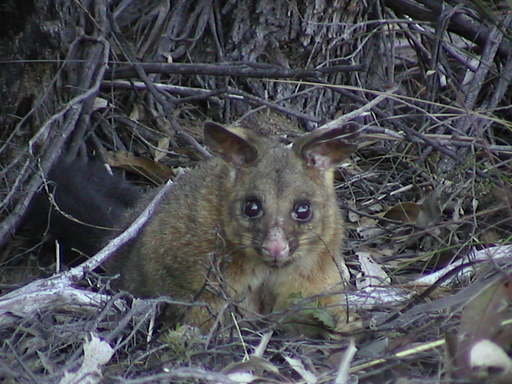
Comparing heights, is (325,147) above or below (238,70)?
above

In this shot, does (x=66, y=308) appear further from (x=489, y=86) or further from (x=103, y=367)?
(x=489, y=86)

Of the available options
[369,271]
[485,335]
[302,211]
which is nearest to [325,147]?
[302,211]

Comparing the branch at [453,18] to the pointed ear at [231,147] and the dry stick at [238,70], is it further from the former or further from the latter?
the pointed ear at [231,147]

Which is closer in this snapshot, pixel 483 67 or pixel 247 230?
pixel 247 230

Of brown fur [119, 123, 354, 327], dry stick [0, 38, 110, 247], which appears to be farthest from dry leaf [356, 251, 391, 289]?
dry stick [0, 38, 110, 247]

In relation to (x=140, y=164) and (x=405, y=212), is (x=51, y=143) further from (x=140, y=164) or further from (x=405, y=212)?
(x=405, y=212)

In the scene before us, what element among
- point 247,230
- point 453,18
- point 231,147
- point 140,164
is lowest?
point 140,164

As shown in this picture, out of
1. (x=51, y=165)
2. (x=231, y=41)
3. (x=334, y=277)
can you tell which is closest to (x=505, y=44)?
(x=231, y=41)
